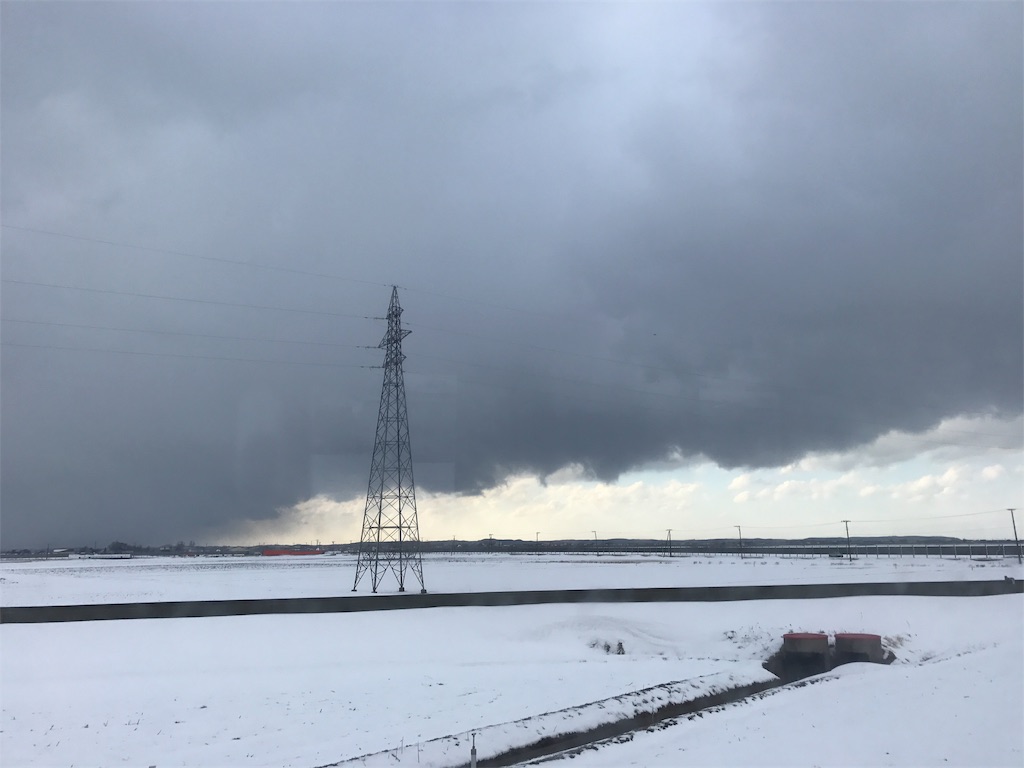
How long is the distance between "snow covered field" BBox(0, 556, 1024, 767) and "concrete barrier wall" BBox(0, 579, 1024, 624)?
1.70 m

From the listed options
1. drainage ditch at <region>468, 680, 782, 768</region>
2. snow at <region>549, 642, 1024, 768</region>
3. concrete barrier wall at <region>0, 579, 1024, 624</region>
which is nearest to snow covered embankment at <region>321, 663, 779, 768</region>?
drainage ditch at <region>468, 680, 782, 768</region>

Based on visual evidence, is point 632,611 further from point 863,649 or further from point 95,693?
point 95,693

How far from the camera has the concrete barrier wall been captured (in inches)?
1244

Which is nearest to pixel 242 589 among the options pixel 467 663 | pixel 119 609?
pixel 119 609

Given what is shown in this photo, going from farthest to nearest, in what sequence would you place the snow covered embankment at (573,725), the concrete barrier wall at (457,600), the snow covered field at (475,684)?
1. the concrete barrier wall at (457,600)
2. the snow covered field at (475,684)
3. the snow covered embankment at (573,725)

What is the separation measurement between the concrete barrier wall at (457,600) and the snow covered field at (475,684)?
170 centimetres

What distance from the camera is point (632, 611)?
36.5 m

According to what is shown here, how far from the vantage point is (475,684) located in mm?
20453

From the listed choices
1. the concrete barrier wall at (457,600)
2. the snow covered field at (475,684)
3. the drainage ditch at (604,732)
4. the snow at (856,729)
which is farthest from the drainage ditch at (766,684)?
the concrete barrier wall at (457,600)

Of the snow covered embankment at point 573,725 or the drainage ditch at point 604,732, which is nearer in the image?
the snow covered embankment at point 573,725

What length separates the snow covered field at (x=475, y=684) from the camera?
1410cm

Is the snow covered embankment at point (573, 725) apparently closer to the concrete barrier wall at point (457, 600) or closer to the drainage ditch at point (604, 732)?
the drainage ditch at point (604, 732)

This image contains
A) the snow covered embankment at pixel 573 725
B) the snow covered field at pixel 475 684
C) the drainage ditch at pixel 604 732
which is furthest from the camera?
the snow covered field at pixel 475 684

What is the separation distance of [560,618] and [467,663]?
1075cm
